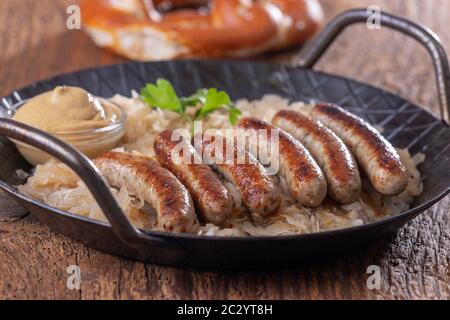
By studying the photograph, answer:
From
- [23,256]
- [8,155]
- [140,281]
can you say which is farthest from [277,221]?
[8,155]

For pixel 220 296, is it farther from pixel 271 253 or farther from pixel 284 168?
pixel 284 168

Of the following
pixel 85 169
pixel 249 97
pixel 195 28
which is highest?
pixel 195 28

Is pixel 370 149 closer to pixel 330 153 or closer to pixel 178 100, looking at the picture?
pixel 330 153

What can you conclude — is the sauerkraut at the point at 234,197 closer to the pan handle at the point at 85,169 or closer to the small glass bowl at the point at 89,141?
the small glass bowl at the point at 89,141

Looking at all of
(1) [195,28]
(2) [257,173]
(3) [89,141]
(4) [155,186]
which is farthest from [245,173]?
(1) [195,28]

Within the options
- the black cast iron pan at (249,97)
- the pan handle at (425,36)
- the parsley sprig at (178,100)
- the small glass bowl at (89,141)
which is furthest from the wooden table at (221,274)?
the parsley sprig at (178,100)
